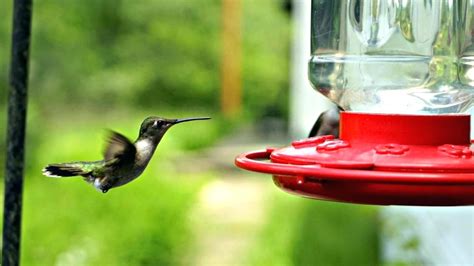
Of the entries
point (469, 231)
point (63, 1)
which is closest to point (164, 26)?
point (63, 1)

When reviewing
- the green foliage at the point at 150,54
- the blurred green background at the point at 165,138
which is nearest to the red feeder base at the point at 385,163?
the blurred green background at the point at 165,138

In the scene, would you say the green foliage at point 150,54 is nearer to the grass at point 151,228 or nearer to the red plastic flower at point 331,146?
the grass at point 151,228

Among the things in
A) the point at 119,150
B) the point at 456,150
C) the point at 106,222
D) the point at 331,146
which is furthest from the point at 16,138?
the point at 106,222

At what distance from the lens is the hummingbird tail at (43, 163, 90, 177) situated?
72.4 inches

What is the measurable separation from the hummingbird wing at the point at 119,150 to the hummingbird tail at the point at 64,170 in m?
0.06

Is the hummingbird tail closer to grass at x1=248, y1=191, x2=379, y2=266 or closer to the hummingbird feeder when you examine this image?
the hummingbird feeder

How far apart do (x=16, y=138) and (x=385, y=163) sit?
0.69m

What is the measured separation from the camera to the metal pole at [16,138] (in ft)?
5.81

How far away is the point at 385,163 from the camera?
1.69 metres

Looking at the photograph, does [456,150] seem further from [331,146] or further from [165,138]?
[165,138]

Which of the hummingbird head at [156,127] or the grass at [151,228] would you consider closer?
the hummingbird head at [156,127]

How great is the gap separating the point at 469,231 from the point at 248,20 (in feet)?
64.2

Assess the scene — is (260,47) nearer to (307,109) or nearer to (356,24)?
(307,109)

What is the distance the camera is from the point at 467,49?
2.52 meters
